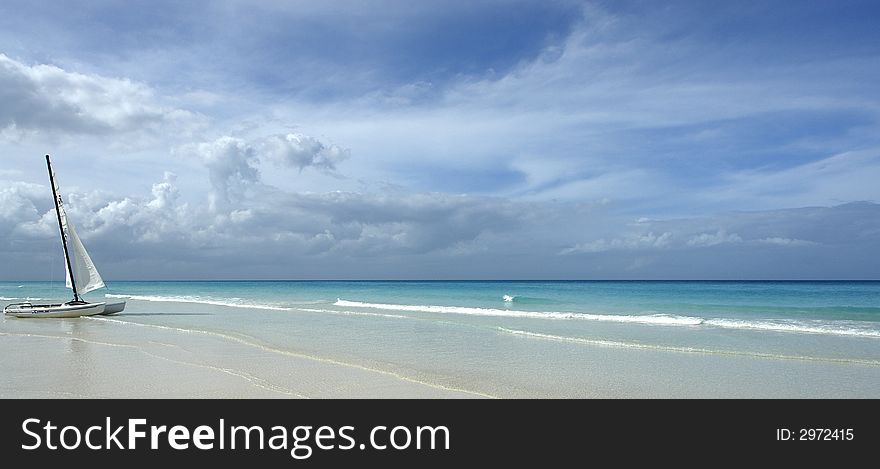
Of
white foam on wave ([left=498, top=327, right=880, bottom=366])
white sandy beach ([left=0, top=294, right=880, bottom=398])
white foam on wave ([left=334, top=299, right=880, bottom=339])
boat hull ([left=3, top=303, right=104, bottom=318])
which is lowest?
white foam on wave ([left=334, top=299, right=880, bottom=339])

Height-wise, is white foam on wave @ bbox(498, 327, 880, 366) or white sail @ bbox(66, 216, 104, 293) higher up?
white sail @ bbox(66, 216, 104, 293)

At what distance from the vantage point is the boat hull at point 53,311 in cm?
2625

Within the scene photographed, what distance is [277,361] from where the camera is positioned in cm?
1273

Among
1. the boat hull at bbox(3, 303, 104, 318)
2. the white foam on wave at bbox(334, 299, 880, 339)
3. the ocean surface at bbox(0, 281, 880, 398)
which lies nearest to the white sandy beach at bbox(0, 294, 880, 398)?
the ocean surface at bbox(0, 281, 880, 398)

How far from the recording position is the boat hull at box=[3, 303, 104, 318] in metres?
26.2

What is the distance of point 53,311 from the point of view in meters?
26.3

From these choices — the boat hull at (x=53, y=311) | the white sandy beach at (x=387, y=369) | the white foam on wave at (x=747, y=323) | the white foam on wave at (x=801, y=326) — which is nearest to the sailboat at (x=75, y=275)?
the boat hull at (x=53, y=311)
